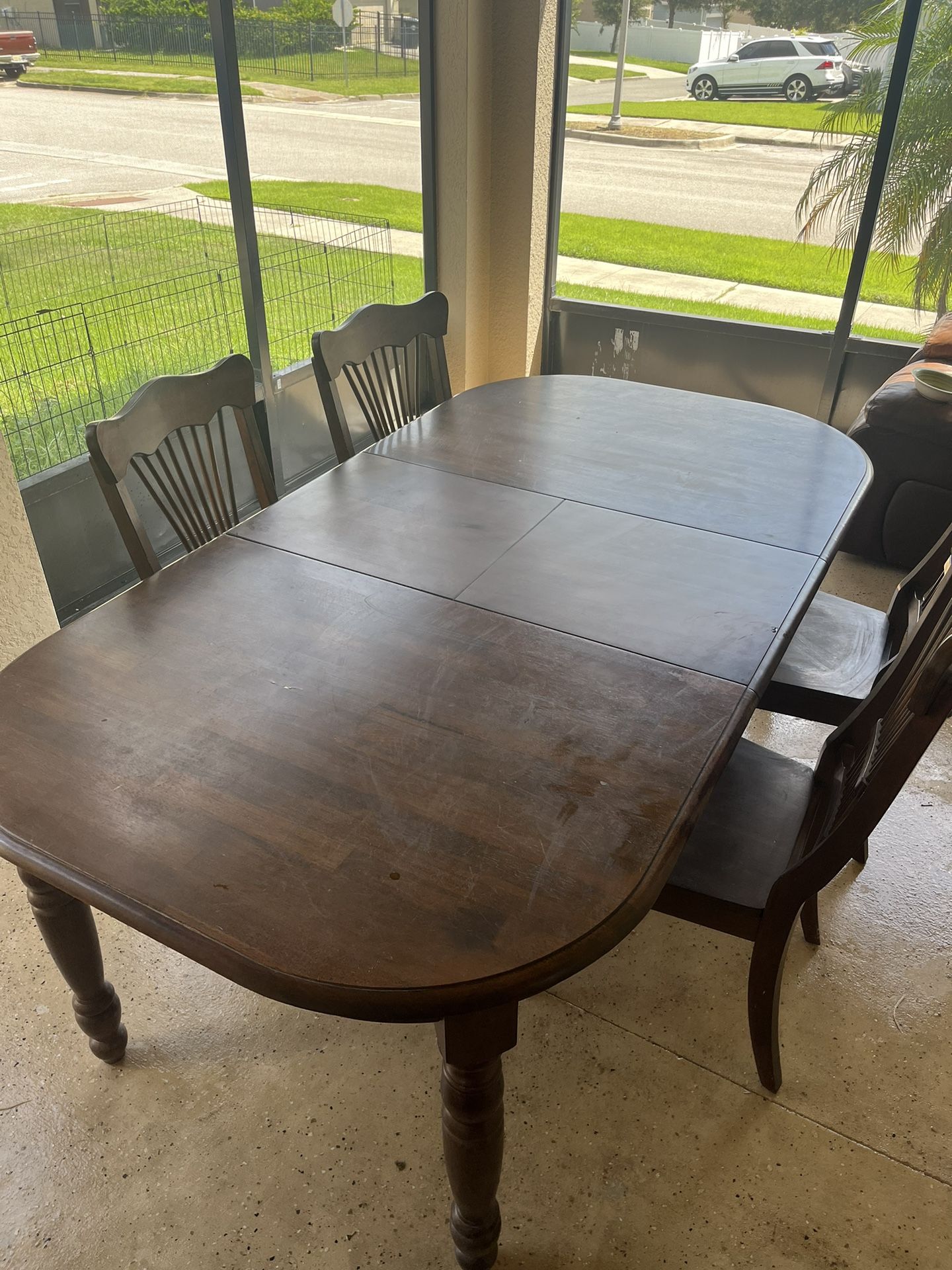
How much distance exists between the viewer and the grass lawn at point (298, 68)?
2.50 m

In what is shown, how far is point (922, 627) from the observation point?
5.37ft

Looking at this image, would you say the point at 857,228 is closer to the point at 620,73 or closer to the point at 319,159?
the point at 620,73

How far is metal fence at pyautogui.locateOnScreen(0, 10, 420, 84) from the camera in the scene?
243 cm

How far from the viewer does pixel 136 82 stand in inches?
104

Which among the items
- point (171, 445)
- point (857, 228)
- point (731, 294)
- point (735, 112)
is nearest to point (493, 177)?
point (735, 112)

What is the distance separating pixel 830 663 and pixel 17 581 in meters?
1.83

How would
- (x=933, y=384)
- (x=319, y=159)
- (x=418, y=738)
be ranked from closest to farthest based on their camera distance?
(x=418, y=738), (x=933, y=384), (x=319, y=159)

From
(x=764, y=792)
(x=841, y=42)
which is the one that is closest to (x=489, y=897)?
(x=764, y=792)

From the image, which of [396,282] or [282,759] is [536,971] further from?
[396,282]

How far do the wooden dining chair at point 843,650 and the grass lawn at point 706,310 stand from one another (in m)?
2.09

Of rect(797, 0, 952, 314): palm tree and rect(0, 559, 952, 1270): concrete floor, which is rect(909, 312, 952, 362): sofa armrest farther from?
rect(0, 559, 952, 1270): concrete floor

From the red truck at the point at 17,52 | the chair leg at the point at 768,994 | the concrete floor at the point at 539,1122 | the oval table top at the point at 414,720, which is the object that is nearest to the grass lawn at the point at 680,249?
the red truck at the point at 17,52

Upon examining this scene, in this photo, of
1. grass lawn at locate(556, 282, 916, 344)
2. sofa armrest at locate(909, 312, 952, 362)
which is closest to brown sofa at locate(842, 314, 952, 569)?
sofa armrest at locate(909, 312, 952, 362)

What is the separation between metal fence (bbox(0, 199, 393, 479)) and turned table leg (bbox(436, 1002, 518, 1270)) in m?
2.15
